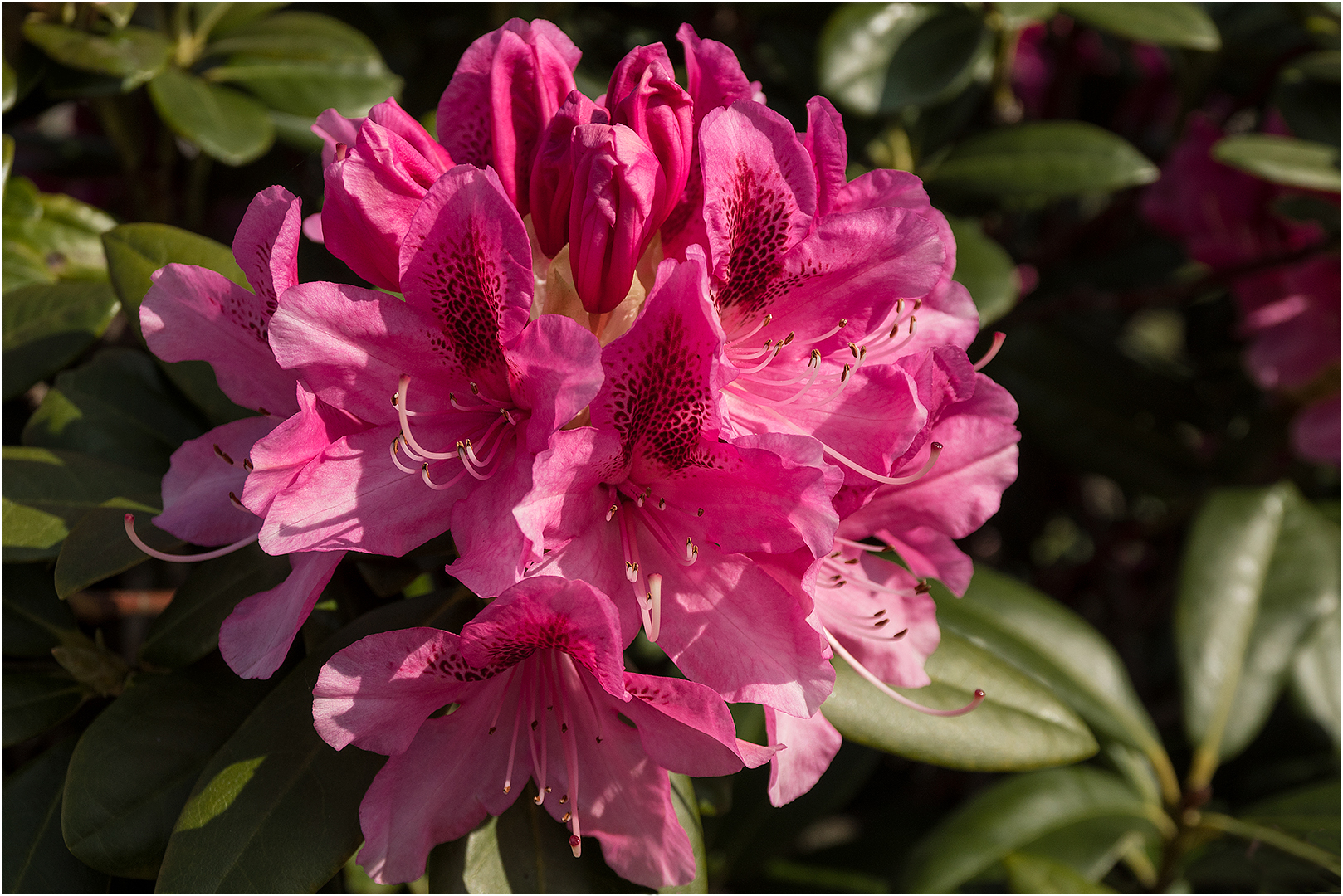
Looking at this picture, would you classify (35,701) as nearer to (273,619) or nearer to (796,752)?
(273,619)

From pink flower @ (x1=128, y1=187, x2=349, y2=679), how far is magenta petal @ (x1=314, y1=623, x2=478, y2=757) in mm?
55

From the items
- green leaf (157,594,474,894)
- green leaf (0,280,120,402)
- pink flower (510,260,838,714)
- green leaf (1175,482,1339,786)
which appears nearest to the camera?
pink flower (510,260,838,714)

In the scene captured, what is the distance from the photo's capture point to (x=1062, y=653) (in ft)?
5.23

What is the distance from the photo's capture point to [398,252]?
84 centimetres

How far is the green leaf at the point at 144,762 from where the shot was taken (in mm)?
922

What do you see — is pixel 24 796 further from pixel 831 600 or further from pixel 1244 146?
pixel 1244 146

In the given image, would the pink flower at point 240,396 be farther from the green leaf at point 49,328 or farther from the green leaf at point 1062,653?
the green leaf at point 1062,653

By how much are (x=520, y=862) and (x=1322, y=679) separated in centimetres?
155

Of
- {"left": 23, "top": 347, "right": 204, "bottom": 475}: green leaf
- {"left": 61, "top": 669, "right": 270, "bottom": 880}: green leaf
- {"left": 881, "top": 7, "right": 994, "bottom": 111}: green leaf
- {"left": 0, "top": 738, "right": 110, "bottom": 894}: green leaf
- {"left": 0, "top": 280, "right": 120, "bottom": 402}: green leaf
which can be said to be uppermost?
{"left": 881, "top": 7, "right": 994, "bottom": 111}: green leaf

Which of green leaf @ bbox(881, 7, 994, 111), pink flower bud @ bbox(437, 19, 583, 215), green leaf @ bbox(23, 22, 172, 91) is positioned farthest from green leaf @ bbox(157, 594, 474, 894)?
green leaf @ bbox(881, 7, 994, 111)

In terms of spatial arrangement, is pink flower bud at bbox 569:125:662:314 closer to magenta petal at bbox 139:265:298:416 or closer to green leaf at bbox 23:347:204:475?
magenta petal at bbox 139:265:298:416

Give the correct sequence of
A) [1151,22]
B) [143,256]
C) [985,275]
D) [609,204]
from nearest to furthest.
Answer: [609,204] < [143,256] < [985,275] < [1151,22]

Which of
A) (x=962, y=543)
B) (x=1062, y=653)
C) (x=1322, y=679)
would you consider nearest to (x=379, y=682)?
(x=1062, y=653)

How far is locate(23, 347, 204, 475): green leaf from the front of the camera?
3.96 ft
